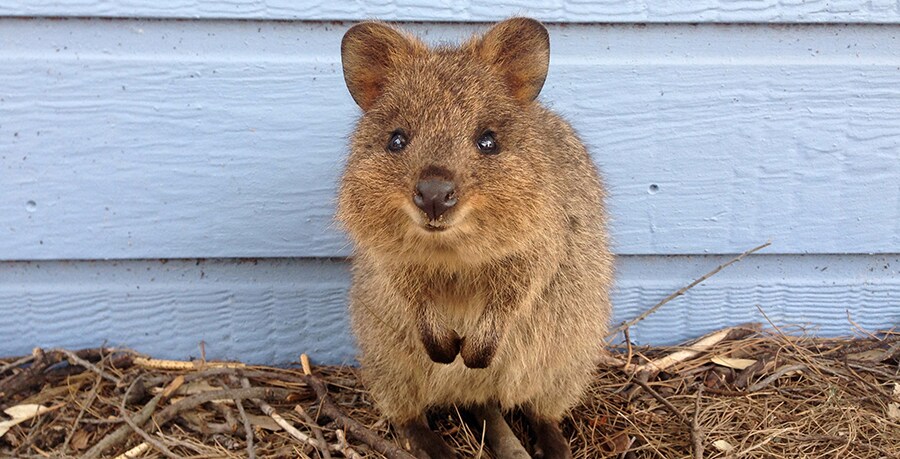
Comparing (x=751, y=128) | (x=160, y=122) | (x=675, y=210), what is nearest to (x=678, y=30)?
(x=751, y=128)

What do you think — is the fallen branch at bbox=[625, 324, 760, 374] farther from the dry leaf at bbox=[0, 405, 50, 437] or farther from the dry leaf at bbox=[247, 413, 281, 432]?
the dry leaf at bbox=[0, 405, 50, 437]

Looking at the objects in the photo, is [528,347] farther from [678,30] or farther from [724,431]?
[678,30]

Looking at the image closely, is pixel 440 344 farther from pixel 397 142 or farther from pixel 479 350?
pixel 397 142

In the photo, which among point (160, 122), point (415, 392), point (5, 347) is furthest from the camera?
point (5, 347)

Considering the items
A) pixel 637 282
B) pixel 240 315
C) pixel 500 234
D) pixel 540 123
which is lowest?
pixel 637 282

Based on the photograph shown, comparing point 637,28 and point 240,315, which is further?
point 240,315

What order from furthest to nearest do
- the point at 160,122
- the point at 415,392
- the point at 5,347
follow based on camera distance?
the point at 5,347 → the point at 160,122 → the point at 415,392

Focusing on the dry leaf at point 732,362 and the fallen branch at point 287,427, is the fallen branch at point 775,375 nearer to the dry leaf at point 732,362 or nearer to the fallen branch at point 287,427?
the dry leaf at point 732,362
